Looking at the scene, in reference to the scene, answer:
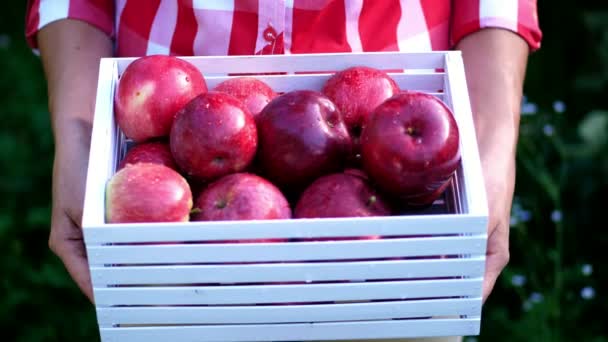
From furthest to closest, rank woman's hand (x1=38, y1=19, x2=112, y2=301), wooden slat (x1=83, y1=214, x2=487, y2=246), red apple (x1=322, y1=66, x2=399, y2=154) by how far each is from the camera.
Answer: woman's hand (x1=38, y1=19, x2=112, y2=301), red apple (x1=322, y1=66, x2=399, y2=154), wooden slat (x1=83, y1=214, x2=487, y2=246)

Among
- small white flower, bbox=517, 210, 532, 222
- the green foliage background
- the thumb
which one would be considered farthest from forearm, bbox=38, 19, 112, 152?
small white flower, bbox=517, 210, 532, 222

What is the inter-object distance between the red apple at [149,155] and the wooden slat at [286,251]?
172 millimetres

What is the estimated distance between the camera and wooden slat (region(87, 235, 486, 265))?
3.47 feet

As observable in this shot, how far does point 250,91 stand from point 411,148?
30cm

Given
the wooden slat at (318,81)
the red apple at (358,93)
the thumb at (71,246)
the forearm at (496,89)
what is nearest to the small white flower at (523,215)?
the forearm at (496,89)

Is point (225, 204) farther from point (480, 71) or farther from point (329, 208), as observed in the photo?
point (480, 71)

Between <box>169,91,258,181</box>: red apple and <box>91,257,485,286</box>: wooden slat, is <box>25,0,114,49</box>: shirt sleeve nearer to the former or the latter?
<box>169,91,258,181</box>: red apple

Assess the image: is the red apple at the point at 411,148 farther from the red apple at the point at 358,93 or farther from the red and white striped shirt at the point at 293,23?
the red and white striped shirt at the point at 293,23

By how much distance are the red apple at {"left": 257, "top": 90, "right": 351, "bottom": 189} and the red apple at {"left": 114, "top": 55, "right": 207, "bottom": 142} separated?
0.45 ft

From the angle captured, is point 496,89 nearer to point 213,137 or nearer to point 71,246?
point 213,137

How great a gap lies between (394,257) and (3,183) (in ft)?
6.24

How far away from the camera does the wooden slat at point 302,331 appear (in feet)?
3.73

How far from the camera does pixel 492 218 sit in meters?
1.31

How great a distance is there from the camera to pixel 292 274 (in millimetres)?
1077
